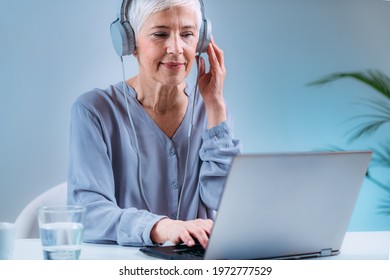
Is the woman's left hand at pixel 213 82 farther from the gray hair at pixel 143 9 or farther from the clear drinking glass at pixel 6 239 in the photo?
the clear drinking glass at pixel 6 239

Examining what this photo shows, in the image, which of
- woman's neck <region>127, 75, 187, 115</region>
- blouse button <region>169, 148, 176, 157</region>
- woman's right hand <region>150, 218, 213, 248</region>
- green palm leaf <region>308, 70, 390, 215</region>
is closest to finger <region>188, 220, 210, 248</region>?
woman's right hand <region>150, 218, 213, 248</region>

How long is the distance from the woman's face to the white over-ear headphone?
21mm

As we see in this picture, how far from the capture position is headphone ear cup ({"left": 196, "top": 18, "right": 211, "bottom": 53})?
2.11m

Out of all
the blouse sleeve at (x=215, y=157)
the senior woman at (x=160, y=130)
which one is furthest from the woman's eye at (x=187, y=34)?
the blouse sleeve at (x=215, y=157)

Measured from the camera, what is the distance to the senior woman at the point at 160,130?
75.7 inches

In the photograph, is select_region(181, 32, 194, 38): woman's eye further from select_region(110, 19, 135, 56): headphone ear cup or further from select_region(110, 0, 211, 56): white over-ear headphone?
select_region(110, 19, 135, 56): headphone ear cup

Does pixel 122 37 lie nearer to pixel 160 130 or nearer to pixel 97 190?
pixel 160 130

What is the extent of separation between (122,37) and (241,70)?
0.59m

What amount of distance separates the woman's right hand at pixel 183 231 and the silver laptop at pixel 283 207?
0.07ft

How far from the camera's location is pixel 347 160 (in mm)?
1449

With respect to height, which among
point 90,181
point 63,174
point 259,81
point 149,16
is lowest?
point 63,174
